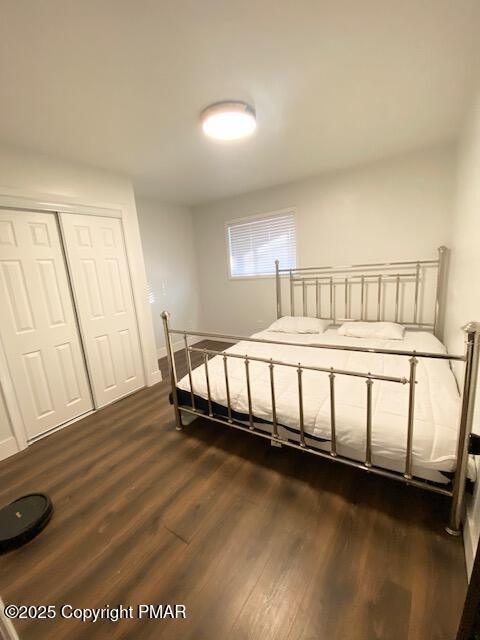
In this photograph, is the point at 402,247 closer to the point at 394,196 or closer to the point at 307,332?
the point at 394,196

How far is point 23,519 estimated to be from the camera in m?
1.49

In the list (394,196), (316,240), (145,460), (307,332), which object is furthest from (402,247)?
(145,460)

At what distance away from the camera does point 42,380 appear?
2.33 m

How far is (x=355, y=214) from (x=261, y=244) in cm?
135

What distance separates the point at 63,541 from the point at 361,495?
64.7 inches

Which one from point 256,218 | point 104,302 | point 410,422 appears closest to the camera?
point 410,422

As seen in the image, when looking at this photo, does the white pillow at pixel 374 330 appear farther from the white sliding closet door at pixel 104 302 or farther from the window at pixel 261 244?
the white sliding closet door at pixel 104 302

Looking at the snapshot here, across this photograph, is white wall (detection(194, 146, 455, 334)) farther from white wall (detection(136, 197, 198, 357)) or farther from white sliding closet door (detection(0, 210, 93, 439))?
white sliding closet door (detection(0, 210, 93, 439))

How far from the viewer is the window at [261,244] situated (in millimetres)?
3752

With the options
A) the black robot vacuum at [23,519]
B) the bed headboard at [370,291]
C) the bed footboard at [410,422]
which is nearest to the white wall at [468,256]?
the bed footboard at [410,422]

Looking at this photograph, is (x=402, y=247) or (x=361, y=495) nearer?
(x=361, y=495)

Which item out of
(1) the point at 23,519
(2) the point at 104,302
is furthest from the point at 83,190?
(1) the point at 23,519

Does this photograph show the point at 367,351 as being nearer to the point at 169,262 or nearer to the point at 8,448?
the point at 8,448

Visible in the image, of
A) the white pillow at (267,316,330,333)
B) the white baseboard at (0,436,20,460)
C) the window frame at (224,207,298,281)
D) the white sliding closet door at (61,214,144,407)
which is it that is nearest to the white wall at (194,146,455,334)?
the window frame at (224,207,298,281)
